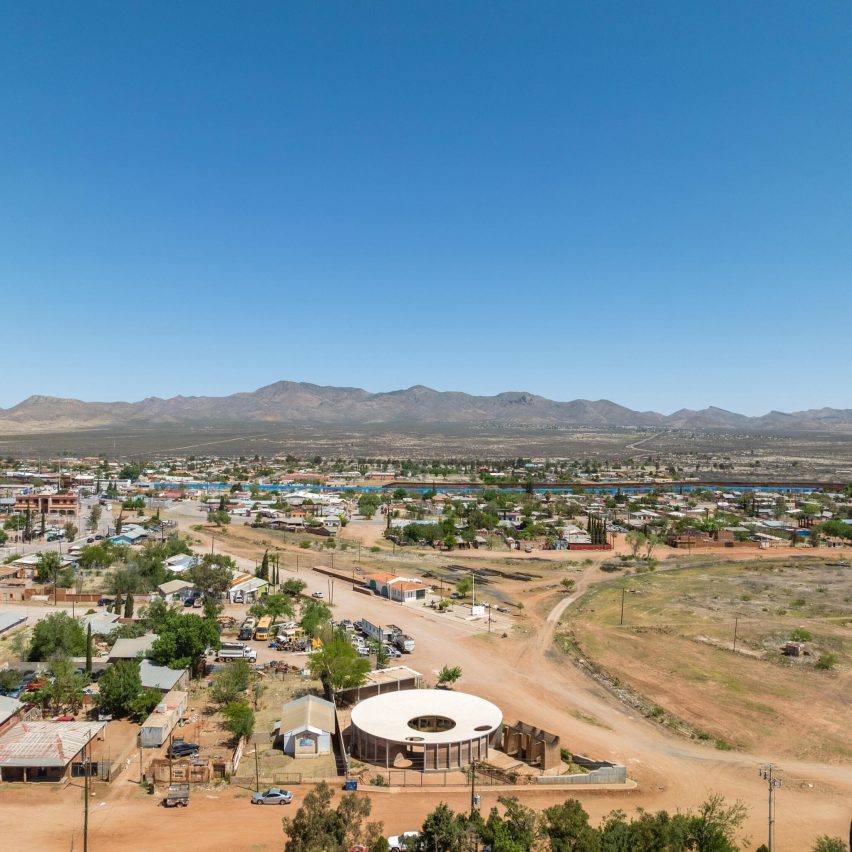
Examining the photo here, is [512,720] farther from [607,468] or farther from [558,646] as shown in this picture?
[607,468]

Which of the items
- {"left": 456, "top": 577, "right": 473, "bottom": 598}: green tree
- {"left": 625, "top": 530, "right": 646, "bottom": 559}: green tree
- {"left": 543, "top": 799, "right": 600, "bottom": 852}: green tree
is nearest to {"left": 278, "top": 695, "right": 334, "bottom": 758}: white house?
{"left": 543, "top": 799, "right": 600, "bottom": 852}: green tree

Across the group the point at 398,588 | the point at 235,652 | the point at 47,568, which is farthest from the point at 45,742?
the point at 47,568

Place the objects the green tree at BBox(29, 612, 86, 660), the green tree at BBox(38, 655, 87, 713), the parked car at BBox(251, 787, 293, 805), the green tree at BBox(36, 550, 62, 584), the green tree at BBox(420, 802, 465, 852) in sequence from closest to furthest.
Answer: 1. the green tree at BBox(420, 802, 465, 852)
2. the parked car at BBox(251, 787, 293, 805)
3. the green tree at BBox(38, 655, 87, 713)
4. the green tree at BBox(29, 612, 86, 660)
5. the green tree at BBox(36, 550, 62, 584)

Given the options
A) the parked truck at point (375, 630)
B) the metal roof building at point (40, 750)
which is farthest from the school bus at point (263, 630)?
the metal roof building at point (40, 750)

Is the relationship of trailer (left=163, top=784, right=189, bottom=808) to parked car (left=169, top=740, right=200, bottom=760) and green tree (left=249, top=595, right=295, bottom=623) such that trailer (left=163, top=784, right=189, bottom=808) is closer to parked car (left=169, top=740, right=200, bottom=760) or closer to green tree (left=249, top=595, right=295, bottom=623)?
parked car (left=169, top=740, right=200, bottom=760)

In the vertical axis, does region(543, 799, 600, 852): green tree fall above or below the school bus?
above

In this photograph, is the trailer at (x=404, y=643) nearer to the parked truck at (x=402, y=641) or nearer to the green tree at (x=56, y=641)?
the parked truck at (x=402, y=641)
